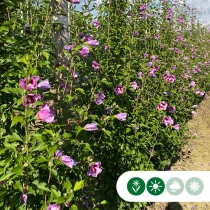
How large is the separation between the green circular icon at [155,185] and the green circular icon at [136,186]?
43 millimetres

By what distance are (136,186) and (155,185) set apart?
11 cm

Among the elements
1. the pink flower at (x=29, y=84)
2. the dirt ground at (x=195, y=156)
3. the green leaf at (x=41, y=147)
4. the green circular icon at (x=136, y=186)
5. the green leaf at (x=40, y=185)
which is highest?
the pink flower at (x=29, y=84)

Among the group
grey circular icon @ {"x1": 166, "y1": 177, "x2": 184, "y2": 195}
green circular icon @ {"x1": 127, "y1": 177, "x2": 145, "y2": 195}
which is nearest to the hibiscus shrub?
green circular icon @ {"x1": 127, "y1": 177, "x2": 145, "y2": 195}

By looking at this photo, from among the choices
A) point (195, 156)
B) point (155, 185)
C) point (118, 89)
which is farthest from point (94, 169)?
point (195, 156)

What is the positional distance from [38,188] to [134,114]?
5.90 feet

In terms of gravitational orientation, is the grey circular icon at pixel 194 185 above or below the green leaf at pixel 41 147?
below

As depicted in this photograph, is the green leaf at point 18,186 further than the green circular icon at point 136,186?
No

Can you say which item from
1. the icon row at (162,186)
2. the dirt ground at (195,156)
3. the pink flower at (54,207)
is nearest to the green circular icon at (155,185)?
the icon row at (162,186)

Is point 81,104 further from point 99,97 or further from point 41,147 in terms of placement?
point 41,147

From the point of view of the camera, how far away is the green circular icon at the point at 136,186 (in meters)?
1.78

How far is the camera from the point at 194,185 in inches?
70.9

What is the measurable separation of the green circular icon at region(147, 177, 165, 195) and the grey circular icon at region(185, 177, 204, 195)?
0.16 metres

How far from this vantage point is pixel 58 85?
82.9 inches

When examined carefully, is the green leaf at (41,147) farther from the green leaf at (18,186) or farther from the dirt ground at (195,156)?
the dirt ground at (195,156)
